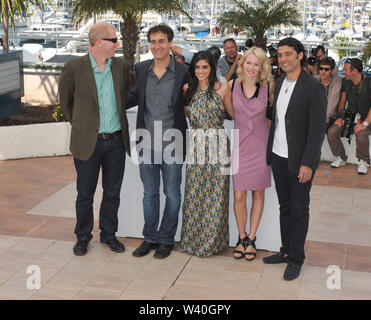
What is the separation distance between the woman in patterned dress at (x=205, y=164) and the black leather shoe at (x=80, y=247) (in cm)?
78

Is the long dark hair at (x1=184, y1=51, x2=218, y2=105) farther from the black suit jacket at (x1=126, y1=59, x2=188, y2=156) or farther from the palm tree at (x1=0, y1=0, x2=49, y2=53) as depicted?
the palm tree at (x1=0, y1=0, x2=49, y2=53)

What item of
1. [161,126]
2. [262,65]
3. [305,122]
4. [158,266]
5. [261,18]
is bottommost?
[158,266]

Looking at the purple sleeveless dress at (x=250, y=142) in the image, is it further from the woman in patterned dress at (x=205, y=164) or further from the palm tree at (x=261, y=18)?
the palm tree at (x=261, y=18)

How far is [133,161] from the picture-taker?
5203 millimetres

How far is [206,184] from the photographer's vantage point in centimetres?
480

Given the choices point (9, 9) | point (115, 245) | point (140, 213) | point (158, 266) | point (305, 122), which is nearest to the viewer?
point (305, 122)

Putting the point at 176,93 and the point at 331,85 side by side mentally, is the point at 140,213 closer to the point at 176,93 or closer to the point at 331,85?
the point at 176,93

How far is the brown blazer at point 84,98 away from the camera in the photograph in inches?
185

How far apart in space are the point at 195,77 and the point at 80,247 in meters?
1.63

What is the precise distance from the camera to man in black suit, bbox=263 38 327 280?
4262 millimetres

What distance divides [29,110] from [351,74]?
4.95 metres

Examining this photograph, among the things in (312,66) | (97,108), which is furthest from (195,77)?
(312,66)
